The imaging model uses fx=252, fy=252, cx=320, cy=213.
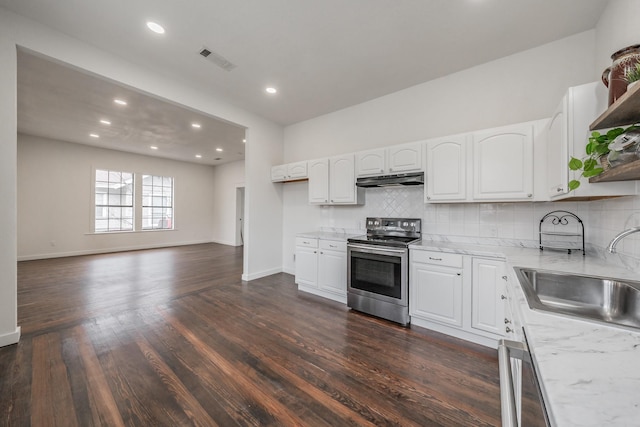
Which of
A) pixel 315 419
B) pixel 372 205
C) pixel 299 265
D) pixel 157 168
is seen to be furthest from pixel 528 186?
pixel 157 168

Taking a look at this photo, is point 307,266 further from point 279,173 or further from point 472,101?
point 472,101

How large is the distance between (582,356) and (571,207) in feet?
8.02

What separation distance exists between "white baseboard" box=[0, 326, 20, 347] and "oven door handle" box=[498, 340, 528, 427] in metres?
3.71

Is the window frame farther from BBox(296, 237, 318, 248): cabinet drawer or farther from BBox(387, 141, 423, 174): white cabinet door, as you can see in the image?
BBox(387, 141, 423, 174): white cabinet door

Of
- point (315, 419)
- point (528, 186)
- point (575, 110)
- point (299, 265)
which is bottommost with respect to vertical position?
point (315, 419)

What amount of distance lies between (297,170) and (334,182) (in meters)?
0.86

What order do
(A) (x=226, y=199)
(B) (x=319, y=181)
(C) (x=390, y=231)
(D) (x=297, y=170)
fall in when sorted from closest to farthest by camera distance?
(C) (x=390, y=231), (B) (x=319, y=181), (D) (x=297, y=170), (A) (x=226, y=199)

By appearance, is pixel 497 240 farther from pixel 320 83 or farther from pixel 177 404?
pixel 177 404

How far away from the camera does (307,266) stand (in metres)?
3.84

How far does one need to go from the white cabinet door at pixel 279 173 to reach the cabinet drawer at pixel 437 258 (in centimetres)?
272

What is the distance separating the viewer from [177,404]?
5.39 ft

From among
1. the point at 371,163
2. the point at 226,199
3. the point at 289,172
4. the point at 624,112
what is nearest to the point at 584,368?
the point at 624,112

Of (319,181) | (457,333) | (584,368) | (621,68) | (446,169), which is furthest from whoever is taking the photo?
(319,181)

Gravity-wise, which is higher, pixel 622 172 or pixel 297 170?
pixel 297 170
